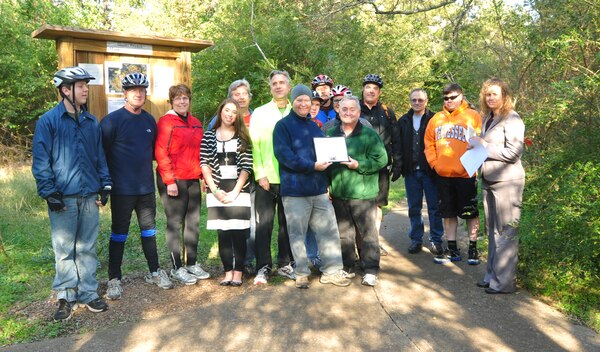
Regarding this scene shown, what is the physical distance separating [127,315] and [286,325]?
1.55 meters

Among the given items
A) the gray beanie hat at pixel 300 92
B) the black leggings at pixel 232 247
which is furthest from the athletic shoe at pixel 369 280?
the gray beanie hat at pixel 300 92

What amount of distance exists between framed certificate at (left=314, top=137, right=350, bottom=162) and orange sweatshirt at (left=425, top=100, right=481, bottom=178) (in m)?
1.42

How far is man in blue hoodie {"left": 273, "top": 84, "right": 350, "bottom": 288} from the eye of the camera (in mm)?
5547

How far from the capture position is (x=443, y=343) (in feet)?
14.0

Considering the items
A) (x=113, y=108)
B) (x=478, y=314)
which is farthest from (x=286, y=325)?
(x=113, y=108)

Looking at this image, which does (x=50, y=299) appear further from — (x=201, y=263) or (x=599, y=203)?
(x=599, y=203)

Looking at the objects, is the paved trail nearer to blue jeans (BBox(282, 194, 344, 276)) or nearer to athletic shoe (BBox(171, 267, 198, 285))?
blue jeans (BBox(282, 194, 344, 276))

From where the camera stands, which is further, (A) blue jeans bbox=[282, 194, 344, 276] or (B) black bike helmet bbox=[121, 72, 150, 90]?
(A) blue jeans bbox=[282, 194, 344, 276]

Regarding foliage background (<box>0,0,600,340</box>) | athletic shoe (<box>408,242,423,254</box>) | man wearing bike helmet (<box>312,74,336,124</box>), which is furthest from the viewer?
athletic shoe (<box>408,242,423,254</box>)

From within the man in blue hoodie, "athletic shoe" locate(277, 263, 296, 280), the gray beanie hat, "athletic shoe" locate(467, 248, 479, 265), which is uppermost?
the gray beanie hat

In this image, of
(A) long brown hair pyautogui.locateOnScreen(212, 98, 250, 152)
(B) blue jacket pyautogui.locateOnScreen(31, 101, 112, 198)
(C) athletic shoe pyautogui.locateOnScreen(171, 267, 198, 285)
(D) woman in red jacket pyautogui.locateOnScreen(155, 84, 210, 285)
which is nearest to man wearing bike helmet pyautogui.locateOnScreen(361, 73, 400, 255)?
(A) long brown hair pyautogui.locateOnScreen(212, 98, 250, 152)

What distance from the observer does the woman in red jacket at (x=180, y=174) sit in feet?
18.7

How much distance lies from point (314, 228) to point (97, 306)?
2330 mm

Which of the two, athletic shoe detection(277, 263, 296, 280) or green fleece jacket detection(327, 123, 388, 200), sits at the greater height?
green fleece jacket detection(327, 123, 388, 200)
